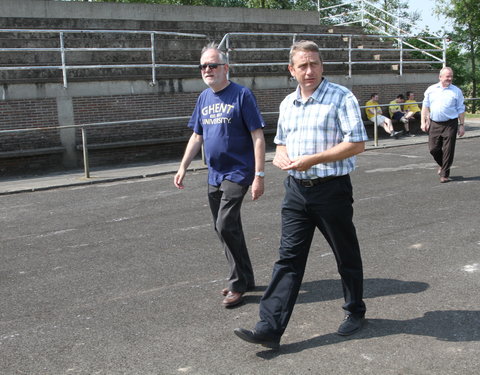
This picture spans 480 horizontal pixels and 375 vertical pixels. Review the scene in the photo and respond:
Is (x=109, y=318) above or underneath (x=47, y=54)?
underneath

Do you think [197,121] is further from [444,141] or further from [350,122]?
[444,141]

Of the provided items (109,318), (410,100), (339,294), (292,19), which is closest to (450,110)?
(339,294)

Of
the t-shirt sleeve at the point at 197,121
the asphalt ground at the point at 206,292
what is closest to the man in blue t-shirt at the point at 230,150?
the t-shirt sleeve at the point at 197,121

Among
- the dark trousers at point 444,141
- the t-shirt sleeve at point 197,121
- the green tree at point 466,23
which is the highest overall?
the green tree at point 466,23

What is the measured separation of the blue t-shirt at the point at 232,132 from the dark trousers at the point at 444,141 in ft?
19.5

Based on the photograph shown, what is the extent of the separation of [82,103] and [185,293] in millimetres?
10498

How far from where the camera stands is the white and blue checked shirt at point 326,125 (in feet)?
12.7

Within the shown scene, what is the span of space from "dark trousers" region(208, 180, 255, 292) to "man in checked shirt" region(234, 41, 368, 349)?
0.79 meters

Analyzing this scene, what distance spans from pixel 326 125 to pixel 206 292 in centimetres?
197

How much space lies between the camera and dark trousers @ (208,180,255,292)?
483 cm

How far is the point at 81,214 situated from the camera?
29.0 feet

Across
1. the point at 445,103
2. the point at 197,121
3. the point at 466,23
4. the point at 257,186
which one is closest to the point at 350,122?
the point at 257,186

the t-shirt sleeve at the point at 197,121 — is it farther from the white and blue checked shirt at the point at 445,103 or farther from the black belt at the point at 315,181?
the white and blue checked shirt at the point at 445,103

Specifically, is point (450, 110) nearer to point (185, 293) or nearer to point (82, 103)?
point (185, 293)
